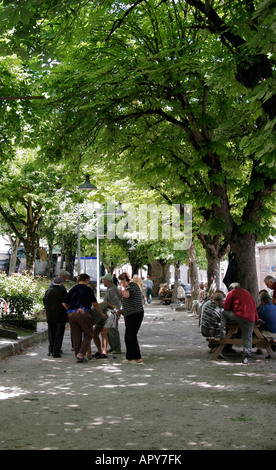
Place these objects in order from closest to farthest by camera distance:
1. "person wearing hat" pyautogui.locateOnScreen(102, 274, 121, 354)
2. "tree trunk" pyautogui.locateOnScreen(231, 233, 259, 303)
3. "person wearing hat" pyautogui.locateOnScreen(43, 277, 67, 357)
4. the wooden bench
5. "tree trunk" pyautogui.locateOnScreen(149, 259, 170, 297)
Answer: the wooden bench → "person wearing hat" pyautogui.locateOnScreen(43, 277, 67, 357) → "person wearing hat" pyautogui.locateOnScreen(102, 274, 121, 354) → "tree trunk" pyautogui.locateOnScreen(231, 233, 259, 303) → "tree trunk" pyautogui.locateOnScreen(149, 259, 170, 297)

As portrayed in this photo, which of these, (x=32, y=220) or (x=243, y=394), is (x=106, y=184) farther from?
(x=243, y=394)

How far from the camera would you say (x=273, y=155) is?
6918mm

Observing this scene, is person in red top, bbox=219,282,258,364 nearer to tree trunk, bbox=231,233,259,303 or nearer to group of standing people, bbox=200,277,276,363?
group of standing people, bbox=200,277,276,363

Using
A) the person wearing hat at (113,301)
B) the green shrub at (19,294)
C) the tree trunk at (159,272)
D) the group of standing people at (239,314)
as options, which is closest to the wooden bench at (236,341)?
the group of standing people at (239,314)

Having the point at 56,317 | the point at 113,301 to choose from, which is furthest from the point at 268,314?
the point at 56,317

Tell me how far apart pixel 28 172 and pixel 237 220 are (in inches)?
609

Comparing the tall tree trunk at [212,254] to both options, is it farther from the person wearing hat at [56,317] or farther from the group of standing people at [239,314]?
the person wearing hat at [56,317]

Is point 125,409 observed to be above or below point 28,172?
below

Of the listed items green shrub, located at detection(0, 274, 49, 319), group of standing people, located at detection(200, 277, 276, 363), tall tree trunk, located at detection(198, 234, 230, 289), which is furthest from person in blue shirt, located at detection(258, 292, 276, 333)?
tall tree trunk, located at detection(198, 234, 230, 289)

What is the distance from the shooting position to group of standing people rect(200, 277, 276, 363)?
1240 centimetres

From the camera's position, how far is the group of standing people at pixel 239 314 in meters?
12.4

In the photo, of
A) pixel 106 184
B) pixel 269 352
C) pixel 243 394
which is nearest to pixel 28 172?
pixel 106 184

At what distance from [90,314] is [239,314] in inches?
120

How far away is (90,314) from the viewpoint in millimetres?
12641
